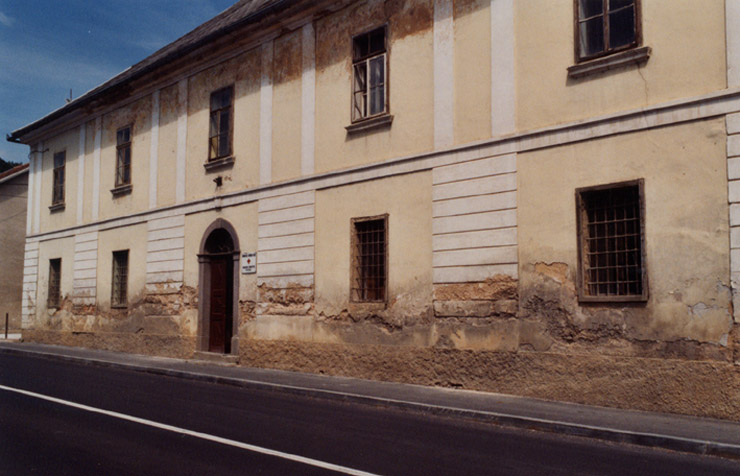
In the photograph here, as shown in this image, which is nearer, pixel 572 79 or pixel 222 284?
pixel 572 79

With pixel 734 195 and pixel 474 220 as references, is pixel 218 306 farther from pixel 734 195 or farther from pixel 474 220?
pixel 734 195

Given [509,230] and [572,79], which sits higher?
[572,79]

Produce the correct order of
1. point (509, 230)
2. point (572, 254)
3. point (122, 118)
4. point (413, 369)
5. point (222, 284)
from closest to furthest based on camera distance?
point (572, 254) → point (509, 230) → point (413, 369) → point (222, 284) → point (122, 118)

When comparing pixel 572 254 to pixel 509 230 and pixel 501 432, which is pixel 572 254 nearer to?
pixel 509 230

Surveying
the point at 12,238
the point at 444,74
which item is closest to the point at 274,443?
the point at 444,74

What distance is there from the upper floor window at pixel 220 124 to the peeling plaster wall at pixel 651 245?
8.64 meters

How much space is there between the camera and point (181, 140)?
63.0ft

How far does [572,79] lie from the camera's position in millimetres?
11102

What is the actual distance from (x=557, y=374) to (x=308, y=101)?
7862mm

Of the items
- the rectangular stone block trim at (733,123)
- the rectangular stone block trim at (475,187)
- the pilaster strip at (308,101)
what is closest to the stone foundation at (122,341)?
the pilaster strip at (308,101)

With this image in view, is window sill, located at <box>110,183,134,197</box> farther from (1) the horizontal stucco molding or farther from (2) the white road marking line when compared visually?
(2) the white road marking line

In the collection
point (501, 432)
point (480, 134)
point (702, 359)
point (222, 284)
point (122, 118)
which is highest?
point (122, 118)

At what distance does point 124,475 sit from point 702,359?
7074 millimetres

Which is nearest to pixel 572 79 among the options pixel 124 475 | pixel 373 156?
pixel 373 156
